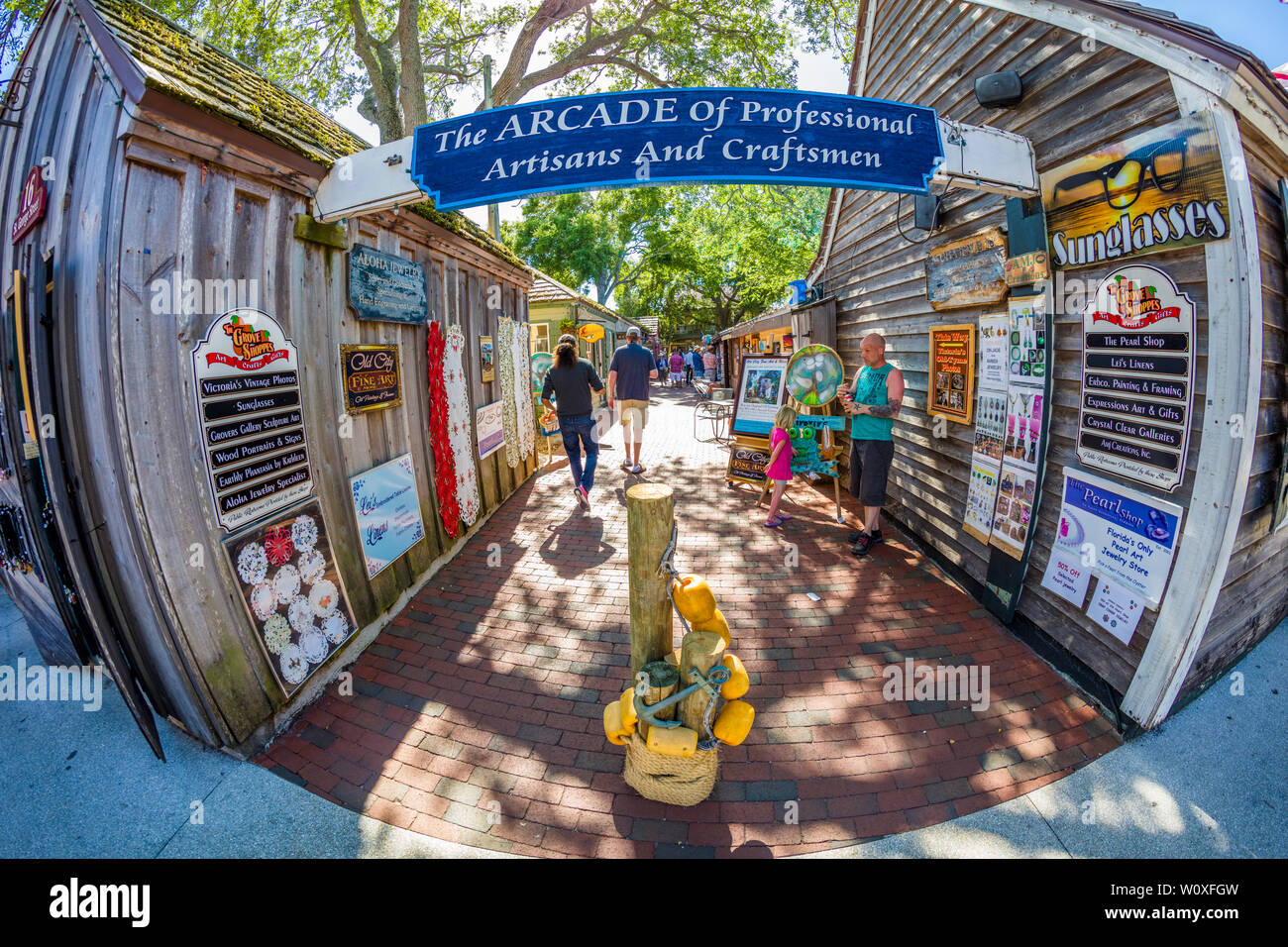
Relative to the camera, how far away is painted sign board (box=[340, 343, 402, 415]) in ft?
11.8

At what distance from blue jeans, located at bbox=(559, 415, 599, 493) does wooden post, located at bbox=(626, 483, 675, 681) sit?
13.6ft

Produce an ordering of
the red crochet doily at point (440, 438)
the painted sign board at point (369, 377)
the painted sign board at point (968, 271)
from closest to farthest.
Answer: the painted sign board at point (369, 377)
the painted sign board at point (968, 271)
the red crochet doily at point (440, 438)

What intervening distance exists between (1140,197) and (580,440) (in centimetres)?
554

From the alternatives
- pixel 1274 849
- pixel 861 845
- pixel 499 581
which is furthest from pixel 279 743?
pixel 1274 849

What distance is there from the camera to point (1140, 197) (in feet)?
9.23

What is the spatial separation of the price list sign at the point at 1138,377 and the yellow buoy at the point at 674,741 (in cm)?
285

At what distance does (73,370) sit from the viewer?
8.16 feet

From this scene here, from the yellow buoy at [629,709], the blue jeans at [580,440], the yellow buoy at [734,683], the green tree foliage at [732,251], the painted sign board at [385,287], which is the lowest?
the yellow buoy at [629,709]

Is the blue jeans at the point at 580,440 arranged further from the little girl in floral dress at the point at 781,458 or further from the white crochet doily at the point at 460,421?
the little girl in floral dress at the point at 781,458

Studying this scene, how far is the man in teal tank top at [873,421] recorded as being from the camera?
493 centimetres

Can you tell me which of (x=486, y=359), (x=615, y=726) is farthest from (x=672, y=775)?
(x=486, y=359)

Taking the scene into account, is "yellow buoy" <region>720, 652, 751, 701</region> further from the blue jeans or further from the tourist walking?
the tourist walking

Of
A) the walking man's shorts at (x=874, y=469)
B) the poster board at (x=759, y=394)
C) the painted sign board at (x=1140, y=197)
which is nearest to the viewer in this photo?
the painted sign board at (x=1140, y=197)

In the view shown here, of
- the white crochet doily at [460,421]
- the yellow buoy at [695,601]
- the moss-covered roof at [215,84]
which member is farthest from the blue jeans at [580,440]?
the yellow buoy at [695,601]
